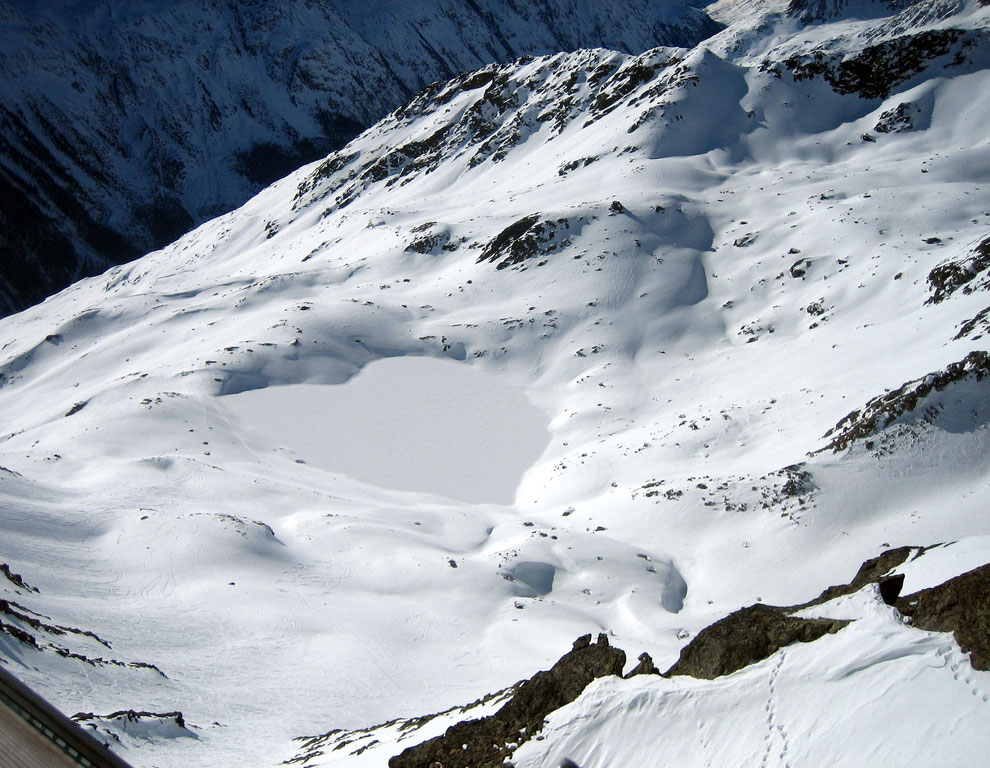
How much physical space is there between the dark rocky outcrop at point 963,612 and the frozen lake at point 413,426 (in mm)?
26687

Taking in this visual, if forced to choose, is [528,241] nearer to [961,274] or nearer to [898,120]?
[961,274]

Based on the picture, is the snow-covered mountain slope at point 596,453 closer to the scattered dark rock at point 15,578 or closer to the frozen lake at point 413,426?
the scattered dark rock at point 15,578

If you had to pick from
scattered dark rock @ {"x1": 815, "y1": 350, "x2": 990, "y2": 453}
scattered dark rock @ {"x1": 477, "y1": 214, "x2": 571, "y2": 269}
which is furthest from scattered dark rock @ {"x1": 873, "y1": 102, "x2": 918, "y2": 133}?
scattered dark rock @ {"x1": 815, "y1": 350, "x2": 990, "y2": 453}

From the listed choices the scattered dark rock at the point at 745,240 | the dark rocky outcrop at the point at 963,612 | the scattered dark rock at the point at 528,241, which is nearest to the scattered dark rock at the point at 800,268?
the scattered dark rock at the point at 745,240

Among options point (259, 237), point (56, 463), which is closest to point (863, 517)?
point (56, 463)

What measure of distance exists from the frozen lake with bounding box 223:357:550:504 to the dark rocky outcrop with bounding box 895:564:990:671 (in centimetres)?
2669

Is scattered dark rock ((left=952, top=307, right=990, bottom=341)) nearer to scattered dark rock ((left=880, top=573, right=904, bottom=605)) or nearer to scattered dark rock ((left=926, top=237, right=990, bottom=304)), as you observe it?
scattered dark rock ((left=926, top=237, right=990, bottom=304))

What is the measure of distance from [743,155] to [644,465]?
45.5 m

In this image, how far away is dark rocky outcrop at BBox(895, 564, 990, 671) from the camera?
8703 millimetres

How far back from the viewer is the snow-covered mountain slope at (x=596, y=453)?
14070 millimetres

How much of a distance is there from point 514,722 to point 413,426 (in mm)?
32174

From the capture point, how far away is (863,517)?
25.4 metres

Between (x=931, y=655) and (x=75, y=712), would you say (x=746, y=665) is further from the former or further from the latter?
(x=75, y=712)

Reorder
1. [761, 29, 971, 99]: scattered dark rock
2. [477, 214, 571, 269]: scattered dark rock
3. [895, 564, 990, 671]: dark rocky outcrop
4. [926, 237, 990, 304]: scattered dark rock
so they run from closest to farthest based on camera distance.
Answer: [895, 564, 990, 671]: dark rocky outcrop
[926, 237, 990, 304]: scattered dark rock
[477, 214, 571, 269]: scattered dark rock
[761, 29, 971, 99]: scattered dark rock
